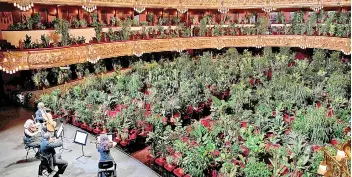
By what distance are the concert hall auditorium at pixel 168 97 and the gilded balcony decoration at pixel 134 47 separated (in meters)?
0.06

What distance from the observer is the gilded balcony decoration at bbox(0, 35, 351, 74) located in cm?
1406

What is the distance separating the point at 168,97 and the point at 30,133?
701 cm

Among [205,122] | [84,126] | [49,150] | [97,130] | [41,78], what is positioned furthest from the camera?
[41,78]

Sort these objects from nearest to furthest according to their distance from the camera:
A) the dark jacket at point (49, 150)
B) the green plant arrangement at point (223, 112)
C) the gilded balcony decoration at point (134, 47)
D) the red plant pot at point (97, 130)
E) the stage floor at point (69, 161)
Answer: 1. the dark jacket at point (49, 150)
2. the stage floor at point (69, 161)
3. the green plant arrangement at point (223, 112)
4. the red plant pot at point (97, 130)
5. the gilded balcony decoration at point (134, 47)

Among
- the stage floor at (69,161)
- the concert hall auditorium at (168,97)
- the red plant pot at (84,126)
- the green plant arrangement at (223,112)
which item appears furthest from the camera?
the red plant pot at (84,126)

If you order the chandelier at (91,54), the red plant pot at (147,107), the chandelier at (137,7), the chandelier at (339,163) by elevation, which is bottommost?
the red plant pot at (147,107)

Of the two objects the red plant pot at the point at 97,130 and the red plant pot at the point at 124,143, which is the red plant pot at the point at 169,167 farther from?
the red plant pot at the point at 97,130

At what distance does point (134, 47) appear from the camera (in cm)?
2072

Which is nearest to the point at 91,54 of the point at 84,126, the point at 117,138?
the point at 84,126

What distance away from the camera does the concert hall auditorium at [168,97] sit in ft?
30.4

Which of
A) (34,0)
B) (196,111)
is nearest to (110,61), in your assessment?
(34,0)

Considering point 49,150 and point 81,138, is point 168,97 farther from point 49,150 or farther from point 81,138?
point 49,150

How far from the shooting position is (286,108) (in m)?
14.5

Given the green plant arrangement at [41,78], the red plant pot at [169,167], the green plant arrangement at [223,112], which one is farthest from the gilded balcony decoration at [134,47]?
the red plant pot at [169,167]
